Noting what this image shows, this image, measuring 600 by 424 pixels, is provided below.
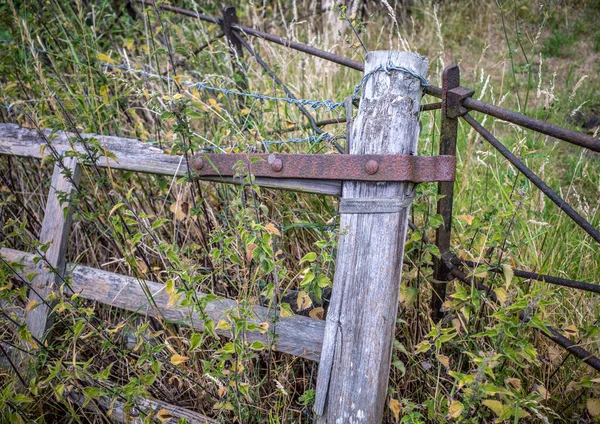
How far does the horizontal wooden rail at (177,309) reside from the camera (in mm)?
1850

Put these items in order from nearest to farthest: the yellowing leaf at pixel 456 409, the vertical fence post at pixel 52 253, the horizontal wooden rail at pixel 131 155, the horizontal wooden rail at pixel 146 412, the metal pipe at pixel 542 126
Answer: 1. the metal pipe at pixel 542 126
2. the yellowing leaf at pixel 456 409
3. the horizontal wooden rail at pixel 131 155
4. the horizontal wooden rail at pixel 146 412
5. the vertical fence post at pixel 52 253

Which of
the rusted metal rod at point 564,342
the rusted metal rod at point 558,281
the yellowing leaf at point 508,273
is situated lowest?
the rusted metal rod at point 564,342

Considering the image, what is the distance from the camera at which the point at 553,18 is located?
572cm

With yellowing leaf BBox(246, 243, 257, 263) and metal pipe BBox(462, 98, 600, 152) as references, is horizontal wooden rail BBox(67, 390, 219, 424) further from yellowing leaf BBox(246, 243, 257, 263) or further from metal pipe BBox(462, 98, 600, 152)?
metal pipe BBox(462, 98, 600, 152)

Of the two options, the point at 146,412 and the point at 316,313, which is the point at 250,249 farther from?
the point at 146,412

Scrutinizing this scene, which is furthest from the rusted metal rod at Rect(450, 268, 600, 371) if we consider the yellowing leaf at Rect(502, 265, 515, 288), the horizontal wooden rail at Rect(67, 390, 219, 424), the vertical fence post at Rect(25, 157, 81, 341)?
the vertical fence post at Rect(25, 157, 81, 341)

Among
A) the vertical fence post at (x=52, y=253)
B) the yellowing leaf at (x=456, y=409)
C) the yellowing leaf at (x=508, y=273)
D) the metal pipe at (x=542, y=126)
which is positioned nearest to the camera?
the metal pipe at (x=542, y=126)

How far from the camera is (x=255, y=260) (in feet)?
6.43

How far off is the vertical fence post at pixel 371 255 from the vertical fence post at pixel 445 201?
0.46 feet

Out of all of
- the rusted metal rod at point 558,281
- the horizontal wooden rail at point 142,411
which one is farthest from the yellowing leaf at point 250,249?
the rusted metal rod at point 558,281

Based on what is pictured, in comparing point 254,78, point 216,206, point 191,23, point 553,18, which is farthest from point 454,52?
point 216,206

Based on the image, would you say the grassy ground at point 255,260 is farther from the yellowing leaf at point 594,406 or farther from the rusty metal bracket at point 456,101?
the rusty metal bracket at point 456,101

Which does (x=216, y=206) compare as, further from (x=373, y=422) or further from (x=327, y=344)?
(x=373, y=422)

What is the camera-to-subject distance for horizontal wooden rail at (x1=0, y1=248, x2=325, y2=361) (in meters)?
1.85
